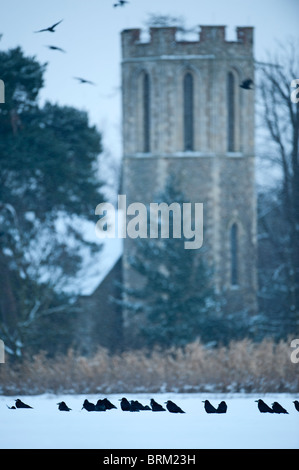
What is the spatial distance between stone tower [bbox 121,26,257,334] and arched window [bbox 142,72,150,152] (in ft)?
0.11

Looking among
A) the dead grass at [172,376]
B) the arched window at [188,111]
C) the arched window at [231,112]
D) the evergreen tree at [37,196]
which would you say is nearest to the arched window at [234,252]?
the arched window at [231,112]

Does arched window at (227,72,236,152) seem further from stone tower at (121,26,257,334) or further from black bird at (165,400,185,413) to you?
black bird at (165,400,185,413)

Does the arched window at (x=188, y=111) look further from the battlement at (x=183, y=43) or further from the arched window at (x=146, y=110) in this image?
the arched window at (x=146, y=110)

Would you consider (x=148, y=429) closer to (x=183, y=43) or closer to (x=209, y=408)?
(x=209, y=408)

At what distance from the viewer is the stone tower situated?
26719mm

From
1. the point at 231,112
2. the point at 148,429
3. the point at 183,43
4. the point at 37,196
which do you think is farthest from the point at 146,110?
the point at 148,429

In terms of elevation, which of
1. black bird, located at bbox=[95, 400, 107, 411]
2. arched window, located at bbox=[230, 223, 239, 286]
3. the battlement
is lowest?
black bird, located at bbox=[95, 400, 107, 411]

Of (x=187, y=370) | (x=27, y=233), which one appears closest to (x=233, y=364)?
(x=187, y=370)

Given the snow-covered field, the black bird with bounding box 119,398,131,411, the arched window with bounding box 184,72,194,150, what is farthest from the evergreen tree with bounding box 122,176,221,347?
the black bird with bounding box 119,398,131,411

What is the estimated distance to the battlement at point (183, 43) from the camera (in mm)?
26516

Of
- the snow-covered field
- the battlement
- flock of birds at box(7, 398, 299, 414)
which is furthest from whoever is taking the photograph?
the battlement

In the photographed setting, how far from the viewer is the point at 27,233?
70.1 feet

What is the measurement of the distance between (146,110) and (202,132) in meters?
2.00

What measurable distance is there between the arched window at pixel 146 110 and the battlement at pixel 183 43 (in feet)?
2.85
